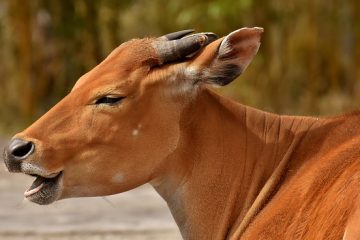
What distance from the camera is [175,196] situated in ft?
18.4

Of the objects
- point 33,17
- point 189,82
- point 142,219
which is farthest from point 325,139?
point 33,17

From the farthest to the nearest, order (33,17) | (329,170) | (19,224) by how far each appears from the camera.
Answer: (33,17), (19,224), (329,170)

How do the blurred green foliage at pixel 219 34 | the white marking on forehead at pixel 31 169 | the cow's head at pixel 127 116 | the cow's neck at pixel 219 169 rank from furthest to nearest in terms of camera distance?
the blurred green foliage at pixel 219 34, the cow's neck at pixel 219 169, the cow's head at pixel 127 116, the white marking on forehead at pixel 31 169

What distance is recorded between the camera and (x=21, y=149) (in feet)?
17.2

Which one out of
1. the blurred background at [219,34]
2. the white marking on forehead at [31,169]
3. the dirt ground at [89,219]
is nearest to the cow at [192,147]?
the white marking on forehead at [31,169]

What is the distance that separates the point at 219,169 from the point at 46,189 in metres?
0.93

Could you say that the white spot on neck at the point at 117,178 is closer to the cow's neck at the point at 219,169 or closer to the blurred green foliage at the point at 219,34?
the cow's neck at the point at 219,169

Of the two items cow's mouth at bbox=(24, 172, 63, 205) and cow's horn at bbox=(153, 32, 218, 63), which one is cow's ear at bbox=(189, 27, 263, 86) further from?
cow's mouth at bbox=(24, 172, 63, 205)

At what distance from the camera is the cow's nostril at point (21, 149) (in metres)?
5.25

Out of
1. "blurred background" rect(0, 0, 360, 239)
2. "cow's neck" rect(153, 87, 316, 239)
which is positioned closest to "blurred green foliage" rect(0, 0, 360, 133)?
"blurred background" rect(0, 0, 360, 239)

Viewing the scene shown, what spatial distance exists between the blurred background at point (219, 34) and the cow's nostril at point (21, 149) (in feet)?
39.2

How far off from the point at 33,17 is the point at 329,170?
13658 millimetres

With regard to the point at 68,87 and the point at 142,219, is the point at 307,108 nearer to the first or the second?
the point at 68,87

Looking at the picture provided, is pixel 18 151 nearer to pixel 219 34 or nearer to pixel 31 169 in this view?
pixel 31 169
